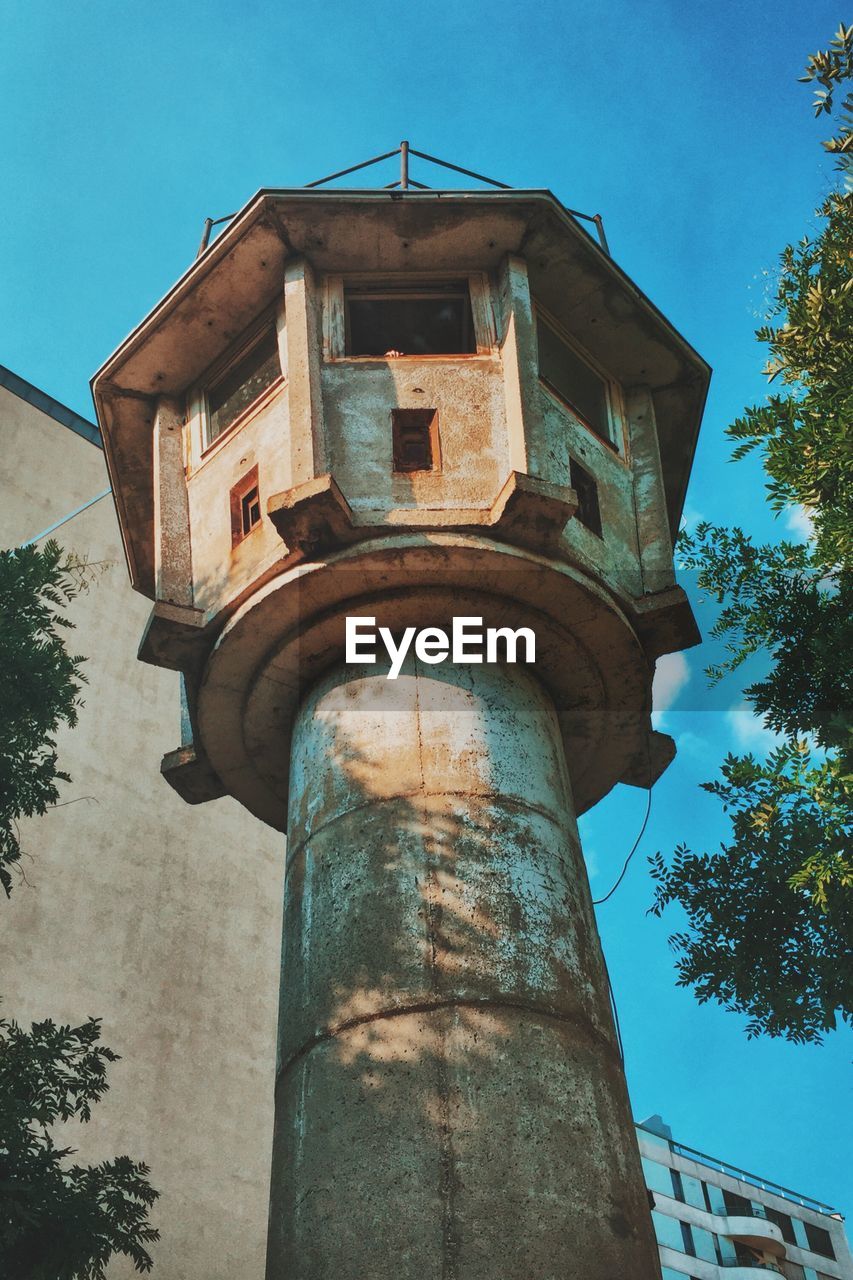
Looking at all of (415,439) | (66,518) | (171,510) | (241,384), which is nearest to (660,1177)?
(66,518)

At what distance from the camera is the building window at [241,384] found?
11.8 meters

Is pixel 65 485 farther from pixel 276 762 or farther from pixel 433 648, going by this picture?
pixel 433 648

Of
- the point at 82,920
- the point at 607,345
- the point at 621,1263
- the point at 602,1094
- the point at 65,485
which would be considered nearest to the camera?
the point at 621,1263

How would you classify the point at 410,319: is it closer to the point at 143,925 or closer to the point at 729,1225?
the point at 143,925

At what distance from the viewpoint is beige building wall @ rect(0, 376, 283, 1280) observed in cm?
1566

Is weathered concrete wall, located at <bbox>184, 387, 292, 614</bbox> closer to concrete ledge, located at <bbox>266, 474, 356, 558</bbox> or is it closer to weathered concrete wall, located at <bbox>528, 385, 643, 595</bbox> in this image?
concrete ledge, located at <bbox>266, 474, 356, 558</bbox>

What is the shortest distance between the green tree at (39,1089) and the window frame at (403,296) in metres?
3.06

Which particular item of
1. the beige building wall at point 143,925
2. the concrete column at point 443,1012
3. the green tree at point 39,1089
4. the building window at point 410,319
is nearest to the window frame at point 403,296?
the building window at point 410,319

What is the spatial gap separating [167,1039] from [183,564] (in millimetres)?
8029

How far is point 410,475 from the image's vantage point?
10.3 m

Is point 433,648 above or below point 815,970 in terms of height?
above

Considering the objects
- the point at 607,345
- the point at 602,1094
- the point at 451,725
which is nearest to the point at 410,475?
the point at 451,725

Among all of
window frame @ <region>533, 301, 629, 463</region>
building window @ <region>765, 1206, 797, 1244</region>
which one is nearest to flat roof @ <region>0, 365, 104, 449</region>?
window frame @ <region>533, 301, 629, 463</region>

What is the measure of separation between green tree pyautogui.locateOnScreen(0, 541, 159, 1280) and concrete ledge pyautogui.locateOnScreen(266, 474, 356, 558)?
1744mm
